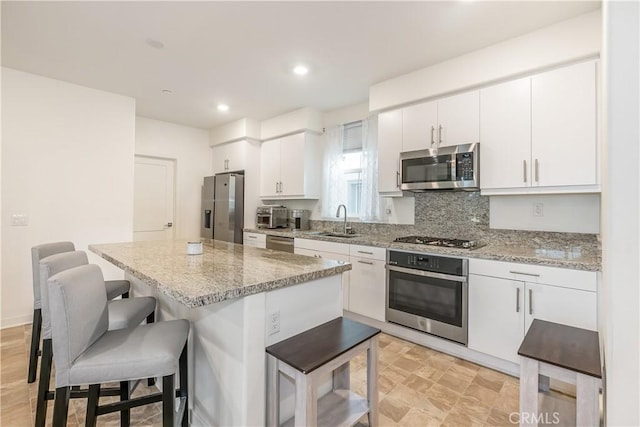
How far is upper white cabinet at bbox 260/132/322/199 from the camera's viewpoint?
4.09 m

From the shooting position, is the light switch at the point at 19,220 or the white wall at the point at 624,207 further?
the light switch at the point at 19,220

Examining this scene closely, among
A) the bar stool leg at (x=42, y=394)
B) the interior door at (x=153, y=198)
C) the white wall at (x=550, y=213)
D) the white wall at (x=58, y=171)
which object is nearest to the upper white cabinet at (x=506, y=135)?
the white wall at (x=550, y=213)

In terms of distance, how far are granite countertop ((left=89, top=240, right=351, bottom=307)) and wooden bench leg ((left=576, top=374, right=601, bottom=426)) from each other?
1056 mm

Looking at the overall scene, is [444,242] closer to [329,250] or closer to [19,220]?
[329,250]

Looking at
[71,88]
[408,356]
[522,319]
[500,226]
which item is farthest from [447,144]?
[71,88]

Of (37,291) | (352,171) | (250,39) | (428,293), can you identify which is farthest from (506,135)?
(37,291)

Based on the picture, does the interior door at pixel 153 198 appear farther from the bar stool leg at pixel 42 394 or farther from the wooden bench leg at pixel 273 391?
the wooden bench leg at pixel 273 391

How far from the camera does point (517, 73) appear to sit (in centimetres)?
229

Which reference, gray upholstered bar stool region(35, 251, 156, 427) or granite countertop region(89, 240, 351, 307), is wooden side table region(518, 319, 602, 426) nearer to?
granite countertop region(89, 240, 351, 307)

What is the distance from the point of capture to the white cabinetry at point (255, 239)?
4091mm

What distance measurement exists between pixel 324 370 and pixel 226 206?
12.1 ft

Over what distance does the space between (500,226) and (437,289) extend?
890 mm

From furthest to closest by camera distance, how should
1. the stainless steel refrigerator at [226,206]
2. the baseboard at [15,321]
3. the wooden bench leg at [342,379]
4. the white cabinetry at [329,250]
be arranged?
the stainless steel refrigerator at [226,206]
the white cabinetry at [329,250]
the baseboard at [15,321]
the wooden bench leg at [342,379]

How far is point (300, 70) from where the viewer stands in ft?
9.52
